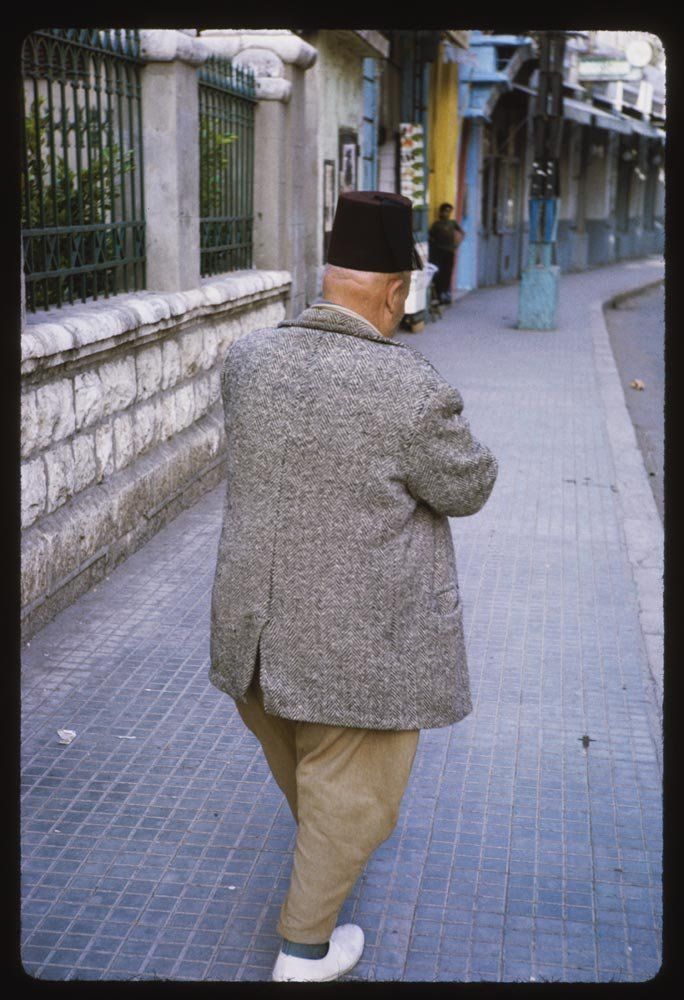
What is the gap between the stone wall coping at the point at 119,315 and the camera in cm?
553

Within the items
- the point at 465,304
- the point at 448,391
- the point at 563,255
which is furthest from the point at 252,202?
the point at 563,255

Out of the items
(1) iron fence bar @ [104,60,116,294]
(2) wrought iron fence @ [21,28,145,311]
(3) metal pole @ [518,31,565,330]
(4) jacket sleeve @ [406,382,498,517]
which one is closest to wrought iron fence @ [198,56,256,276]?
(2) wrought iron fence @ [21,28,145,311]

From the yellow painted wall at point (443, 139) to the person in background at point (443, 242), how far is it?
2275 millimetres

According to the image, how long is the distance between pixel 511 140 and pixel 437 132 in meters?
7.47

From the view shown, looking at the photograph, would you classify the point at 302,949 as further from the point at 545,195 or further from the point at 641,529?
the point at 545,195

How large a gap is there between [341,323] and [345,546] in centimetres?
49

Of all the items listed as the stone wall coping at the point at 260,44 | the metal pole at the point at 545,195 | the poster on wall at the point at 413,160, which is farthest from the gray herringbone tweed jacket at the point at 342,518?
the metal pole at the point at 545,195

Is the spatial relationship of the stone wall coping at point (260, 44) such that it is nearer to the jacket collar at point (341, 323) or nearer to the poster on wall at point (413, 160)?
the poster on wall at point (413, 160)

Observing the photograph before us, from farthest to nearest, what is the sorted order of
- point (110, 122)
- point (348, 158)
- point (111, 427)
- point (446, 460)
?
point (348, 158)
point (110, 122)
point (111, 427)
point (446, 460)

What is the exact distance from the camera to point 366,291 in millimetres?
2900

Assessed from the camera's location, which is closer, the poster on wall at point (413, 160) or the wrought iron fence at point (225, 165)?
the wrought iron fence at point (225, 165)

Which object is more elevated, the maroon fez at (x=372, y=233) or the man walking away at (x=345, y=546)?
the maroon fez at (x=372, y=233)

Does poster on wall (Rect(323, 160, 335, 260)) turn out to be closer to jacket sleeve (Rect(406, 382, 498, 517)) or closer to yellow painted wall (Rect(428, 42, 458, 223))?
yellow painted wall (Rect(428, 42, 458, 223))

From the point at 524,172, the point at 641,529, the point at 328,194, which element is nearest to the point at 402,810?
the point at 641,529
